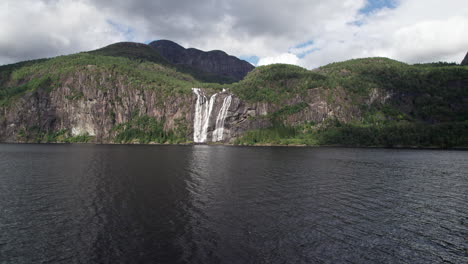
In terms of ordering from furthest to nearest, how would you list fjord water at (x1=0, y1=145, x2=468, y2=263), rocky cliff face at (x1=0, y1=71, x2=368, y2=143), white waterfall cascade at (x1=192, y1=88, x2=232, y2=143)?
rocky cliff face at (x1=0, y1=71, x2=368, y2=143)
white waterfall cascade at (x1=192, y1=88, x2=232, y2=143)
fjord water at (x1=0, y1=145, x2=468, y2=263)

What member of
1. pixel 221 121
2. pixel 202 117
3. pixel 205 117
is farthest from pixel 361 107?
pixel 202 117

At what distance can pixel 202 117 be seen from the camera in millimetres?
169125

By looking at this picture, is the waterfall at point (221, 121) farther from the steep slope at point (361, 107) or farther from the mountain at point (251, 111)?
the steep slope at point (361, 107)

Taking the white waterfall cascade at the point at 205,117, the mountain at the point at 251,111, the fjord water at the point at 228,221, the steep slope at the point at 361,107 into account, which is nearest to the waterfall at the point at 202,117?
the white waterfall cascade at the point at 205,117

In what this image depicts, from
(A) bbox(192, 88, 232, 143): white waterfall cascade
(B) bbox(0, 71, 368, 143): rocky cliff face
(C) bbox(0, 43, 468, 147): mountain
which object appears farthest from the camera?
(B) bbox(0, 71, 368, 143): rocky cliff face

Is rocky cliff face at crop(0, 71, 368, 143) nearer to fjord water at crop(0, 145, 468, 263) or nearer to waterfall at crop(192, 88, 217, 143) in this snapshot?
waterfall at crop(192, 88, 217, 143)

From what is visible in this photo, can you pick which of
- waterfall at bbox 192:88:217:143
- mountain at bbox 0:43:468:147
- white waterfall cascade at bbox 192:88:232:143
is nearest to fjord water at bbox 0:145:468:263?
mountain at bbox 0:43:468:147

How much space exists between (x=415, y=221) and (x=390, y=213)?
2146mm

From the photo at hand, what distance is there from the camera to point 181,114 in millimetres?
183750

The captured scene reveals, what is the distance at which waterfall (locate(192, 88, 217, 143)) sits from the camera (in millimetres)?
165750

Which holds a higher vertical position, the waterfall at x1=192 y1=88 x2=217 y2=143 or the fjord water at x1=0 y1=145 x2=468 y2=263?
the waterfall at x1=192 y1=88 x2=217 y2=143

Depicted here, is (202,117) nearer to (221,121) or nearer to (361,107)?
(221,121)

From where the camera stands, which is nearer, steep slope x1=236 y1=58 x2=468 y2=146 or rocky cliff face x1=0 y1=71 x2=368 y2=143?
steep slope x1=236 y1=58 x2=468 y2=146

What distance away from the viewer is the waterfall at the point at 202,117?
165750 millimetres
